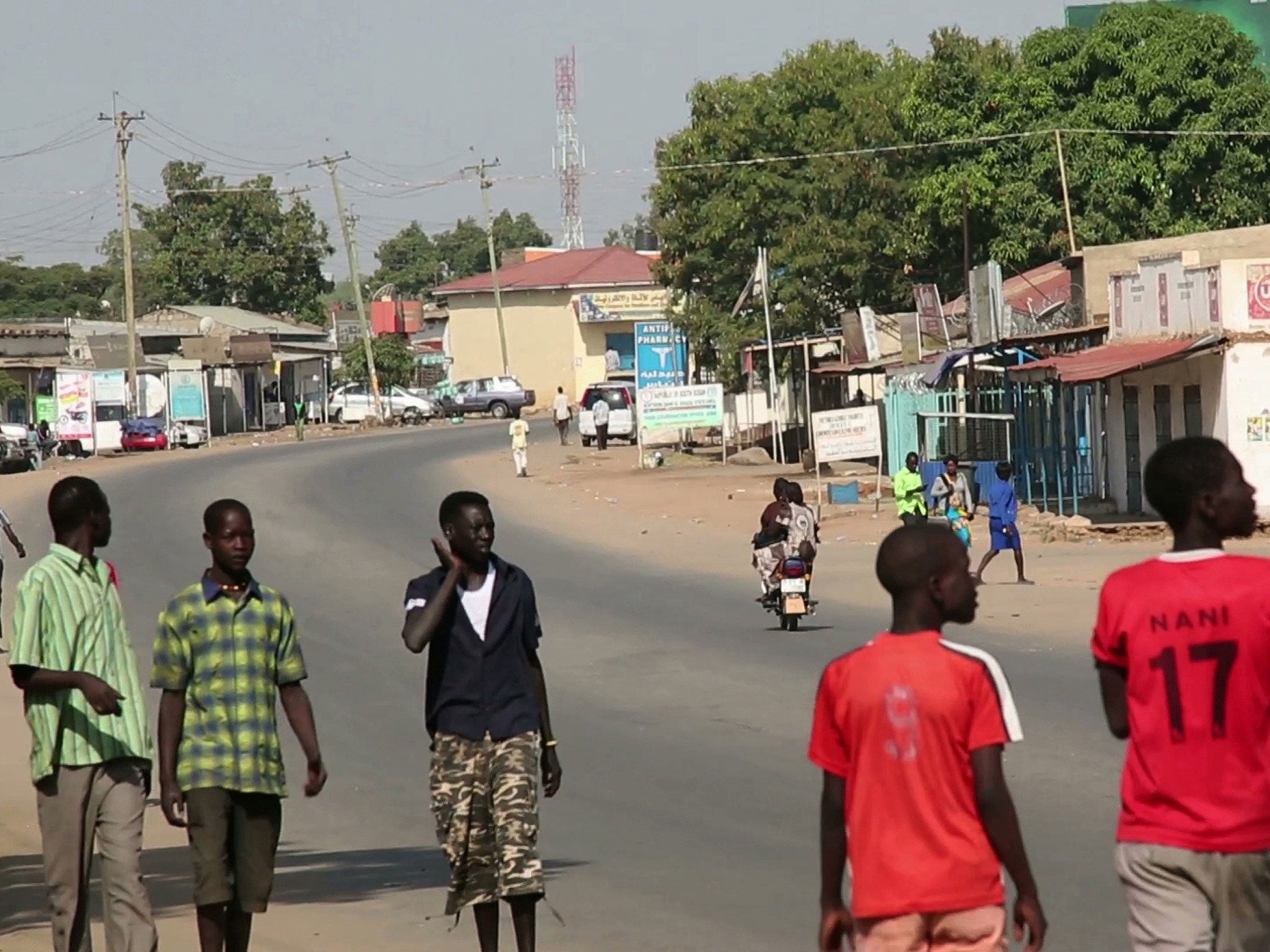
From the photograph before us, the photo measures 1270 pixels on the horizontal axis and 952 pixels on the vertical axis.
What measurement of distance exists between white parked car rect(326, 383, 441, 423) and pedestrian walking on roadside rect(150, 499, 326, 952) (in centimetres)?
7194

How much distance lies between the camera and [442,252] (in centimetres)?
15538

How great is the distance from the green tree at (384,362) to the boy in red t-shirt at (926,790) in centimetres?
8037

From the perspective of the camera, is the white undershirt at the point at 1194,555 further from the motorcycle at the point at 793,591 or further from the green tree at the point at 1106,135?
the green tree at the point at 1106,135

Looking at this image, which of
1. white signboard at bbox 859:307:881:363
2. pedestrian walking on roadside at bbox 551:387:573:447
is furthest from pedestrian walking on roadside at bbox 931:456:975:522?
pedestrian walking on roadside at bbox 551:387:573:447

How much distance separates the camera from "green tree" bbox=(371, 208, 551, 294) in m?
152

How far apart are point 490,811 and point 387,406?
7222 centimetres

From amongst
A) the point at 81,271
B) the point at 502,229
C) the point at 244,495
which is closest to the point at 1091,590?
the point at 244,495

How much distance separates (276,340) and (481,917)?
83.1 m

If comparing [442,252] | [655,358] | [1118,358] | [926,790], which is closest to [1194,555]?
[926,790]

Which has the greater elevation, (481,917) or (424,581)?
(424,581)

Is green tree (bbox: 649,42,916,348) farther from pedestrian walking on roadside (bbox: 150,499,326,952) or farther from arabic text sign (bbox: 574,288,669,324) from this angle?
pedestrian walking on roadside (bbox: 150,499,326,952)

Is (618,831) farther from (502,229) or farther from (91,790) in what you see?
(502,229)

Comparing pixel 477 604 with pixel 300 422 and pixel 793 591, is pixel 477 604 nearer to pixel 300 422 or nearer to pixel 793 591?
pixel 793 591

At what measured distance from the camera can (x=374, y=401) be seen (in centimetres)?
7812
